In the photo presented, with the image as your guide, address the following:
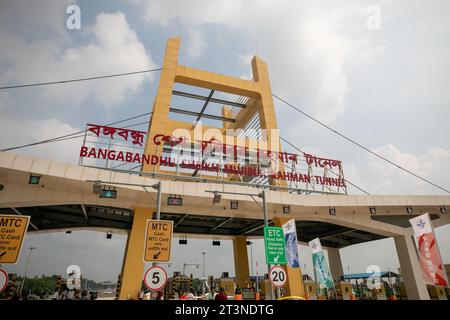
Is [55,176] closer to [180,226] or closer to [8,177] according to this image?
[8,177]

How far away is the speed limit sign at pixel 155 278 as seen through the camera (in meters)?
8.70

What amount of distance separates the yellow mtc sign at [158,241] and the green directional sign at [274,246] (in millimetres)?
5032

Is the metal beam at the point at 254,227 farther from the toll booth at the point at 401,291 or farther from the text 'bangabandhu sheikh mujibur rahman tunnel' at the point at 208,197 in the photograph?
the toll booth at the point at 401,291

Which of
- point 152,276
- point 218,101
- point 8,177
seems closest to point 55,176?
point 8,177

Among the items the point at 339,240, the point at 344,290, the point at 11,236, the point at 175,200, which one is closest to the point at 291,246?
the point at 175,200

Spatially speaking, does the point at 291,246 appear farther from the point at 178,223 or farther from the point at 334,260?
the point at 334,260

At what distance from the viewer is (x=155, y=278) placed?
346 inches

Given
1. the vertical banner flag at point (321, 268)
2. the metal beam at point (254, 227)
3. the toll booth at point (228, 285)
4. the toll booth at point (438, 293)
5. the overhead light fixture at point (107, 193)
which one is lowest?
the toll booth at point (438, 293)

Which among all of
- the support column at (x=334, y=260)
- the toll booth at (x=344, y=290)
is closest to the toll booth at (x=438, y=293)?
the toll booth at (x=344, y=290)

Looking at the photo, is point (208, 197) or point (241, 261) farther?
point (241, 261)

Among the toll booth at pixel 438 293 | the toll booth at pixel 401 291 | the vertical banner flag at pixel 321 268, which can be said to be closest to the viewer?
the vertical banner flag at pixel 321 268

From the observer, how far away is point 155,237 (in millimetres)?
9922

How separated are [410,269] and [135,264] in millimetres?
20616

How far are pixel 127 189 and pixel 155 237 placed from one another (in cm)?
582
